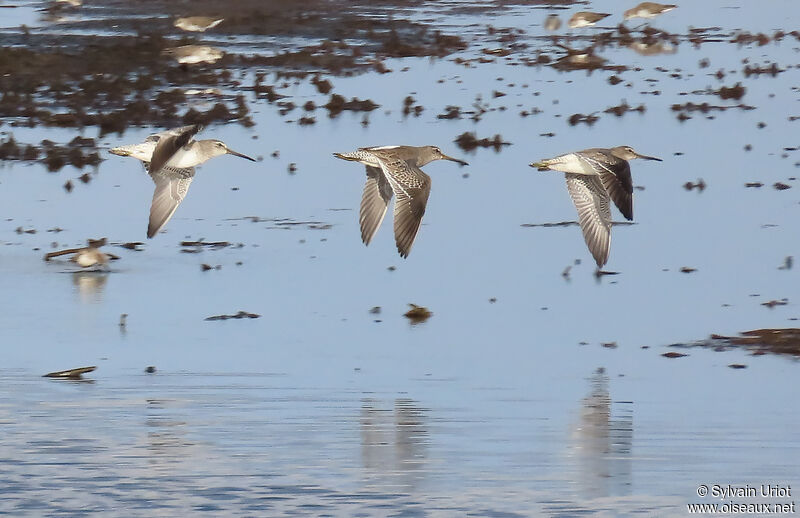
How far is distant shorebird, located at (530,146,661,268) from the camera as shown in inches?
594

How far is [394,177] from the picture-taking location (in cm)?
1391

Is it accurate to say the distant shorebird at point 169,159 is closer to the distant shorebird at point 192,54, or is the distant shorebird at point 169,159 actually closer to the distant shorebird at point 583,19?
the distant shorebird at point 192,54

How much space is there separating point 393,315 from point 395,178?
139cm

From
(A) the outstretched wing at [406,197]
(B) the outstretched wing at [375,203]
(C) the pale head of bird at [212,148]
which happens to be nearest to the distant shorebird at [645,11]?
(C) the pale head of bird at [212,148]

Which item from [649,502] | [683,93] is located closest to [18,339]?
[649,502]

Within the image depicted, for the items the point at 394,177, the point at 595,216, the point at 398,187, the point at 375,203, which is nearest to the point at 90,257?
the point at 375,203

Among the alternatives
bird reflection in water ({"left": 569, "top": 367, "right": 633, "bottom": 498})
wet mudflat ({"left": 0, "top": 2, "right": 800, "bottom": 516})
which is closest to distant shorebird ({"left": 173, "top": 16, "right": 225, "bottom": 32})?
wet mudflat ({"left": 0, "top": 2, "right": 800, "bottom": 516})

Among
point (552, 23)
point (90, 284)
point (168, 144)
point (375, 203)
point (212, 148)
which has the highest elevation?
point (168, 144)

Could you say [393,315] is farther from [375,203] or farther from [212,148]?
[212,148]

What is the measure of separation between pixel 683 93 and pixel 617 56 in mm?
7465

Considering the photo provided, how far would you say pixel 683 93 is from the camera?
104 ft

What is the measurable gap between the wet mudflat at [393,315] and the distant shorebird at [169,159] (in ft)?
2.99

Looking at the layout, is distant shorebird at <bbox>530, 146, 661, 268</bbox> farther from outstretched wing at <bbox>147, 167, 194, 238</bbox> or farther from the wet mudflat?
outstretched wing at <bbox>147, 167, 194, 238</bbox>

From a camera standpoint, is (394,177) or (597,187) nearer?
(394,177)
